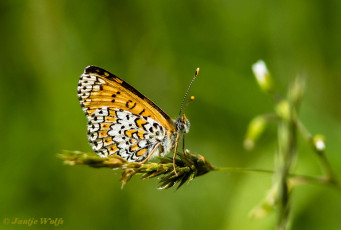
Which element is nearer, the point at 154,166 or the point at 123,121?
the point at 154,166

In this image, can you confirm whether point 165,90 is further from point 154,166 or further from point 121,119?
point 154,166

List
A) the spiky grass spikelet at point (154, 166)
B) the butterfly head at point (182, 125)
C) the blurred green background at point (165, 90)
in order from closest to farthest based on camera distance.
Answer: the spiky grass spikelet at point (154, 166) → the butterfly head at point (182, 125) → the blurred green background at point (165, 90)

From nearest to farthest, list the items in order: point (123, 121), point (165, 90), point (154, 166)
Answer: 1. point (154, 166)
2. point (123, 121)
3. point (165, 90)

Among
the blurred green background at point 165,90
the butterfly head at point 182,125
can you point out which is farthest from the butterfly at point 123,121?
the blurred green background at point 165,90

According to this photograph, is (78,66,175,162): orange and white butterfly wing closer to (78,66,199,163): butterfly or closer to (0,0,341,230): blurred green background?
(78,66,199,163): butterfly

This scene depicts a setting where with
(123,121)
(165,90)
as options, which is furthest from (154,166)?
(165,90)

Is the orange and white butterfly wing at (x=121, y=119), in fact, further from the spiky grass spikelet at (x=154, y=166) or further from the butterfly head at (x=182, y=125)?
the spiky grass spikelet at (x=154, y=166)

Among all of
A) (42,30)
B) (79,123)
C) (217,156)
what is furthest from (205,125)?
(42,30)
